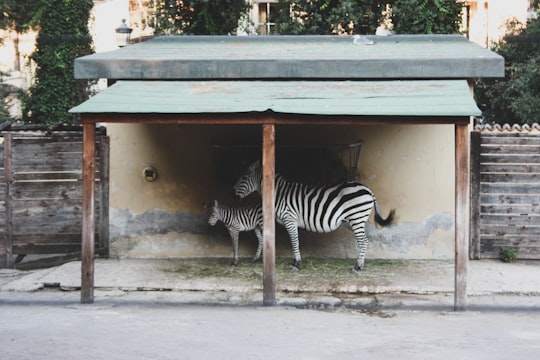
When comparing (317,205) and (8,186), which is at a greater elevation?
(8,186)

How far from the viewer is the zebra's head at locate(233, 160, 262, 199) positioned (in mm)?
11377

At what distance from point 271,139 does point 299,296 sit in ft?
6.74

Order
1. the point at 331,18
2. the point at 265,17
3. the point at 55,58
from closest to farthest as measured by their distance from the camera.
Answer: the point at 331,18 < the point at 55,58 < the point at 265,17

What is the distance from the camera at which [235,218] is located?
1135cm

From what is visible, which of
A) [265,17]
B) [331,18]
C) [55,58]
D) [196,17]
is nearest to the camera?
[331,18]

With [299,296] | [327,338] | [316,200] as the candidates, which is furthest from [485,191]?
[327,338]

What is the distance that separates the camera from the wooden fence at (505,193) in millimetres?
11508

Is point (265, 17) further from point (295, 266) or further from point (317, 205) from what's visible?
point (295, 266)

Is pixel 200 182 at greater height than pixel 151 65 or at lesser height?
lesser

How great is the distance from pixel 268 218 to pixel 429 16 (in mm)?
8977

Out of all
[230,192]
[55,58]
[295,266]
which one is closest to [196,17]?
[55,58]

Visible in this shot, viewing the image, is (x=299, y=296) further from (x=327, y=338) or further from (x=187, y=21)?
(x=187, y=21)

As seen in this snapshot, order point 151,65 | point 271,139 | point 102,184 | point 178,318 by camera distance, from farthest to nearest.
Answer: point 102,184 < point 151,65 < point 271,139 < point 178,318

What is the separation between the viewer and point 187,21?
699 inches
